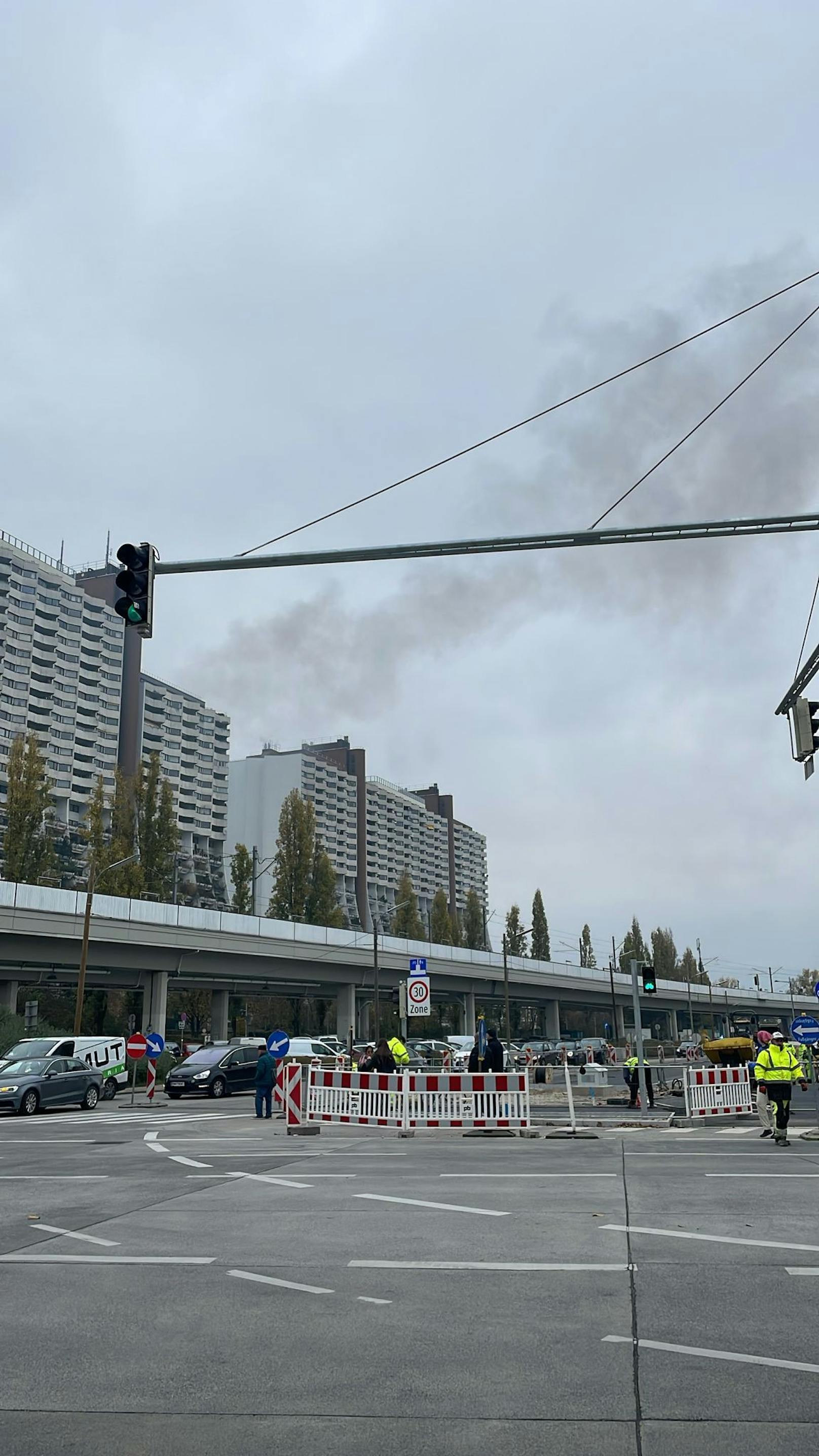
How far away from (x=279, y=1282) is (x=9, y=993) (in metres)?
52.1

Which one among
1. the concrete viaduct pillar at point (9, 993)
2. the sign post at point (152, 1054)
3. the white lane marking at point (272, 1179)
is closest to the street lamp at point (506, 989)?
the concrete viaduct pillar at point (9, 993)

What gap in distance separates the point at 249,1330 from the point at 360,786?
18745 cm

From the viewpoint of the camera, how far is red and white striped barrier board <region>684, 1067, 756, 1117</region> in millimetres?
23156

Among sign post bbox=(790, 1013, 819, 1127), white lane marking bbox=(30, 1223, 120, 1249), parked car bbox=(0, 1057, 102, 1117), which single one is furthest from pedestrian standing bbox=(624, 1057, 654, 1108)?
white lane marking bbox=(30, 1223, 120, 1249)

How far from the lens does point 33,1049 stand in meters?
33.3

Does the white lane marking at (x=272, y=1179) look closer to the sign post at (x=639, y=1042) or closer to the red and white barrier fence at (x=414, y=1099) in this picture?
the red and white barrier fence at (x=414, y=1099)

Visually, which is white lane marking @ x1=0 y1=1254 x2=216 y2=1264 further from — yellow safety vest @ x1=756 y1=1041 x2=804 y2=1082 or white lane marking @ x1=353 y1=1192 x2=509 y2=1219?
yellow safety vest @ x1=756 y1=1041 x2=804 y2=1082

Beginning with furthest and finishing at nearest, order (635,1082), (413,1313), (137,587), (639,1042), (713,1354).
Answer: (635,1082)
(639,1042)
(137,587)
(413,1313)
(713,1354)

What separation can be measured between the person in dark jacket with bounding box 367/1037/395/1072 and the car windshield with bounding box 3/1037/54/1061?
9.83 meters

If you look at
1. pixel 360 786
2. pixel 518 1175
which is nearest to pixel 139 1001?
pixel 518 1175

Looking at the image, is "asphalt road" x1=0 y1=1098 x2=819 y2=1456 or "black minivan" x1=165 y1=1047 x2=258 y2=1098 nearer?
"asphalt road" x1=0 y1=1098 x2=819 y2=1456

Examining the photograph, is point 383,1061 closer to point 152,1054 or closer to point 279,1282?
point 152,1054

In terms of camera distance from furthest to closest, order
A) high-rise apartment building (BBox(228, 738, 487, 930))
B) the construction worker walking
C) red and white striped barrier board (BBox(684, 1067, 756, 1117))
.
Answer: high-rise apartment building (BBox(228, 738, 487, 930)), red and white striped barrier board (BBox(684, 1067, 756, 1117)), the construction worker walking

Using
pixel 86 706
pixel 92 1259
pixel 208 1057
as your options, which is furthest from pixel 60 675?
pixel 92 1259
